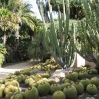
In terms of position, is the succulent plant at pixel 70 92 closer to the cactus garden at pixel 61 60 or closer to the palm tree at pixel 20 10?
the cactus garden at pixel 61 60

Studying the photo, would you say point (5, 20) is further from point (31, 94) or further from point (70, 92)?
point (70, 92)

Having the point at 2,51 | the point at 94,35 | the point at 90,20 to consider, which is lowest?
the point at 2,51

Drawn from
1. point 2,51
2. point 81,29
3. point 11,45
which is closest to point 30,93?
point 81,29

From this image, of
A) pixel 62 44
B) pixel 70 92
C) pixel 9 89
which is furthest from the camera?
pixel 62 44

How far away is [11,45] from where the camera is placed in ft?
73.6

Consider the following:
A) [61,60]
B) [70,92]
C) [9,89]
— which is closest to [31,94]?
[70,92]

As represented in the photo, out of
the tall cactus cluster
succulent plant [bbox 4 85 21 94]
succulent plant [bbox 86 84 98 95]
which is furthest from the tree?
succulent plant [bbox 86 84 98 95]

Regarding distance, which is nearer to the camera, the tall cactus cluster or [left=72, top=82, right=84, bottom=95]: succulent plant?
[left=72, top=82, right=84, bottom=95]: succulent plant

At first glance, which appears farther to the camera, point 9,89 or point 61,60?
point 61,60

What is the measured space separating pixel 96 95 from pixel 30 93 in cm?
122

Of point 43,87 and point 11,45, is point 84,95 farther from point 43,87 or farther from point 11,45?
point 11,45

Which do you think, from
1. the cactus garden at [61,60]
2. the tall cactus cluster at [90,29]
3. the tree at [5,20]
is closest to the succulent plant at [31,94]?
the cactus garden at [61,60]

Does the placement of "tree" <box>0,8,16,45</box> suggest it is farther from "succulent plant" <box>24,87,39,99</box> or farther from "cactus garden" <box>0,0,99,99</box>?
"succulent plant" <box>24,87,39,99</box>

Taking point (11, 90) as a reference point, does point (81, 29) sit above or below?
above
